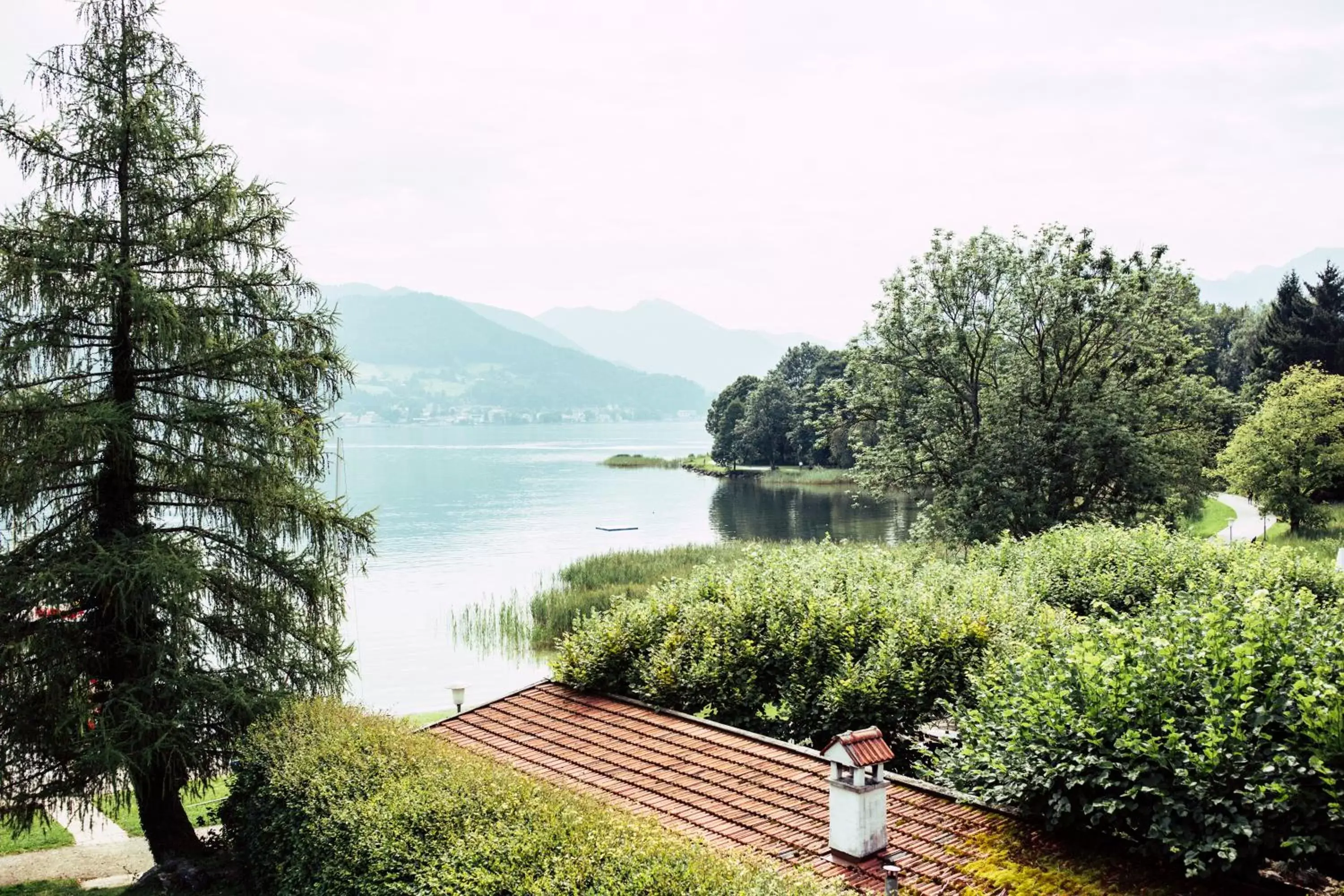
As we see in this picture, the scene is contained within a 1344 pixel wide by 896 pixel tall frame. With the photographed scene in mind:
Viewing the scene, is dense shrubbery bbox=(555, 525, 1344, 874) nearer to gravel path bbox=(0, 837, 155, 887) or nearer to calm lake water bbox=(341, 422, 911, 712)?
calm lake water bbox=(341, 422, 911, 712)

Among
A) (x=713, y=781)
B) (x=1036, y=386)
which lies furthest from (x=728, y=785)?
(x=1036, y=386)

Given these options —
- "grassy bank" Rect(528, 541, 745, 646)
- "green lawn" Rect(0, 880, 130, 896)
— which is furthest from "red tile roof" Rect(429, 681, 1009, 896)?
"grassy bank" Rect(528, 541, 745, 646)

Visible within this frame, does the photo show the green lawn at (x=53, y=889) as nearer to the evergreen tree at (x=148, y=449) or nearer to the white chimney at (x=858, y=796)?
the evergreen tree at (x=148, y=449)

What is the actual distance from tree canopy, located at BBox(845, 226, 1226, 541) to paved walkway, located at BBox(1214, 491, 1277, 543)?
7483mm

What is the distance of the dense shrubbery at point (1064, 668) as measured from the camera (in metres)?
5.95

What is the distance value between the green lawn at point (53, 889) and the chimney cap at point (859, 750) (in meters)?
8.56

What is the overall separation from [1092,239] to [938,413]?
6909 mm

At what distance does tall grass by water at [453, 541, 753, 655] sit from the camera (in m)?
27.2

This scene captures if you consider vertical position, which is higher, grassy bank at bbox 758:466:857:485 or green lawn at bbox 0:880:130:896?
grassy bank at bbox 758:466:857:485

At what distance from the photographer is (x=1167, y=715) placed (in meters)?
6.33

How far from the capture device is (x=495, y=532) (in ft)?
175

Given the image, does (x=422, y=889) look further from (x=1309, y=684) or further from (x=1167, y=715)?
(x=1309, y=684)

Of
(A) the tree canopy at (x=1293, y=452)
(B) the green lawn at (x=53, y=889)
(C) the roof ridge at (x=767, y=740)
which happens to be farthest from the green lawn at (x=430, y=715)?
(A) the tree canopy at (x=1293, y=452)

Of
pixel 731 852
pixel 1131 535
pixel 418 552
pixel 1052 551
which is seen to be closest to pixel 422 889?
pixel 731 852
